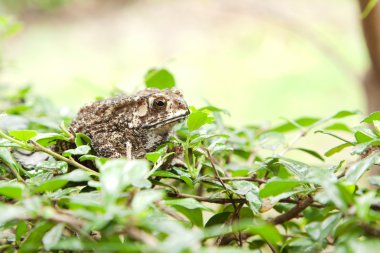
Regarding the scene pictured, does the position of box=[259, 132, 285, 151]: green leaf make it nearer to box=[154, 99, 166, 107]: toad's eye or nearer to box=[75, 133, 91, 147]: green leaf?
box=[154, 99, 166, 107]: toad's eye

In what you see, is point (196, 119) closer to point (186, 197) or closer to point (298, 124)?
point (186, 197)

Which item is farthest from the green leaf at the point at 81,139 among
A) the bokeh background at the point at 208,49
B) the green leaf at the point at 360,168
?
the bokeh background at the point at 208,49

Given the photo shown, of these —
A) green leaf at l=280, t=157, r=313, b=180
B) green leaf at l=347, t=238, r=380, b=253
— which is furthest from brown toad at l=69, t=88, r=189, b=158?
→ green leaf at l=347, t=238, r=380, b=253

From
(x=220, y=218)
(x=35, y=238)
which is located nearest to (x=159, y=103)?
(x=220, y=218)

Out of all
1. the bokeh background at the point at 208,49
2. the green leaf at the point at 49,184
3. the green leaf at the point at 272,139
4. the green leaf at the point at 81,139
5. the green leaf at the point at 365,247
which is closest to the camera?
the green leaf at the point at 365,247

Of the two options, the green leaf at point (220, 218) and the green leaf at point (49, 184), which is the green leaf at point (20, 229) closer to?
the green leaf at point (49, 184)

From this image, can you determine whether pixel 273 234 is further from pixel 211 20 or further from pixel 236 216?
pixel 211 20
